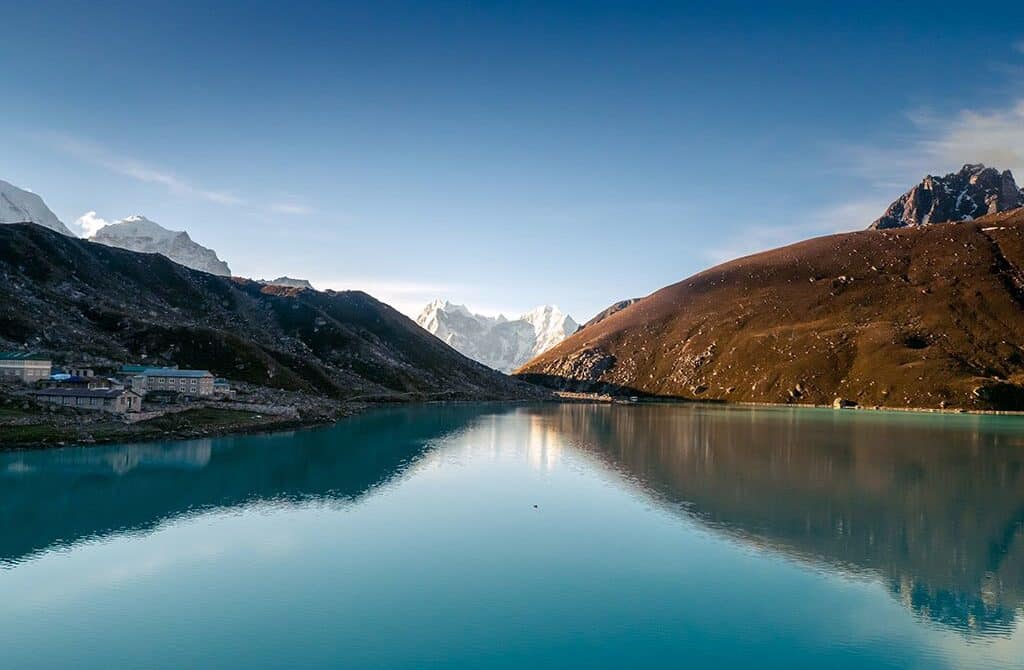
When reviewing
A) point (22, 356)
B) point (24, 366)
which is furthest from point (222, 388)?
point (22, 356)

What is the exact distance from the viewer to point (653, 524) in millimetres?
61312

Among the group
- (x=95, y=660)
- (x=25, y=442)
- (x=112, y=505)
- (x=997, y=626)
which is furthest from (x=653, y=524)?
(x=25, y=442)

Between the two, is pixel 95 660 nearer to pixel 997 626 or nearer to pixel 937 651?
pixel 937 651

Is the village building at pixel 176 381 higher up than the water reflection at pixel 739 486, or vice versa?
the village building at pixel 176 381

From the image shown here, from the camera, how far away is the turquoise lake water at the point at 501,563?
33.9 metres

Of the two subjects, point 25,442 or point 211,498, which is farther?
point 25,442

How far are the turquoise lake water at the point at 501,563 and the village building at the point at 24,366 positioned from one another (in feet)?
139

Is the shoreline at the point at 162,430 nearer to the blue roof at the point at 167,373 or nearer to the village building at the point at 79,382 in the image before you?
the village building at the point at 79,382

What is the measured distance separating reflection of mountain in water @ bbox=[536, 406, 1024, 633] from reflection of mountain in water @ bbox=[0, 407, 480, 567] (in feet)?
128

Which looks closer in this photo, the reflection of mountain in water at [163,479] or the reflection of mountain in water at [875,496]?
the reflection of mountain in water at [875,496]

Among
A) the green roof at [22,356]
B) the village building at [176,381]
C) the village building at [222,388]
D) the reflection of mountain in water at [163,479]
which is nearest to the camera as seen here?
the reflection of mountain in water at [163,479]

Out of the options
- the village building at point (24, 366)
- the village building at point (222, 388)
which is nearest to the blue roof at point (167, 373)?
the village building at point (222, 388)

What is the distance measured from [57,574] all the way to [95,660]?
16.0 meters

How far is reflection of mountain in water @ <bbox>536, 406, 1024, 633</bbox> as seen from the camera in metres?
46.8
